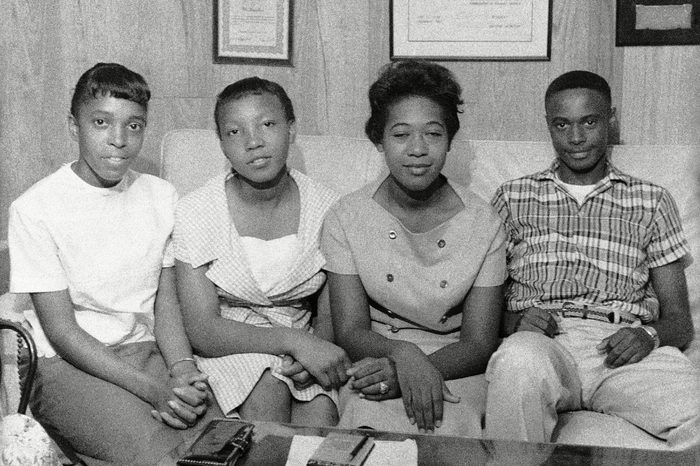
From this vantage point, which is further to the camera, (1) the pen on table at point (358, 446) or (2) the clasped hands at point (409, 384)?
(2) the clasped hands at point (409, 384)

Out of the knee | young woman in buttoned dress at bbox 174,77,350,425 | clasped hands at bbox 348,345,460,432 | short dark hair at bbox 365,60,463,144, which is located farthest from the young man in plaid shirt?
young woman in buttoned dress at bbox 174,77,350,425

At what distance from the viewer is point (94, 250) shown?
174 centimetres

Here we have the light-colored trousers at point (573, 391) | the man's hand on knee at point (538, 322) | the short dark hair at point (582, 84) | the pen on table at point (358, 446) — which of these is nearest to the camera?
the pen on table at point (358, 446)

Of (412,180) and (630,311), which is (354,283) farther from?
(630,311)

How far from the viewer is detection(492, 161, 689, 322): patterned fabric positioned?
72.6 inches

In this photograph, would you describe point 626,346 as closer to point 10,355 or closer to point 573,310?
point 573,310

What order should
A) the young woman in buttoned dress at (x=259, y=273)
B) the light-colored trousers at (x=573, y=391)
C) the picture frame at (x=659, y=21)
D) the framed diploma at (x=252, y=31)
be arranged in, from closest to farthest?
the light-colored trousers at (x=573, y=391)
the young woman in buttoned dress at (x=259, y=273)
the picture frame at (x=659, y=21)
the framed diploma at (x=252, y=31)

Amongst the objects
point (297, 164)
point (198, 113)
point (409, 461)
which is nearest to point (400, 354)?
point (409, 461)

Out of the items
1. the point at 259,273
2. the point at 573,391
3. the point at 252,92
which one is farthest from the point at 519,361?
the point at 252,92

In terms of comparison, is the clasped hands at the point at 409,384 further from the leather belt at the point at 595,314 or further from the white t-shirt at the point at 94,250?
the white t-shirt at the point at 94,250

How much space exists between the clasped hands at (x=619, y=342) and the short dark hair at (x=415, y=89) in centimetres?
44

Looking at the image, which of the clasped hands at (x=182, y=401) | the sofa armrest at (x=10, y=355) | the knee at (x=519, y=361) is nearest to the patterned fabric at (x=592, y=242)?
the knee at (x=519, y=361)

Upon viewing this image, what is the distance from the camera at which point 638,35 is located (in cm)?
228

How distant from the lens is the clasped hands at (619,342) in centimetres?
169
